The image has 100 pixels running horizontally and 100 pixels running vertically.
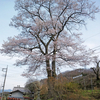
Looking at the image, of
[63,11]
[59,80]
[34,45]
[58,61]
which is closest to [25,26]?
[34,45]

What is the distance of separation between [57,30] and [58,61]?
321 centimetres

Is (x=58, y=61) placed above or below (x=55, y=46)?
below

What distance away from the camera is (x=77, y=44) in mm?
11273

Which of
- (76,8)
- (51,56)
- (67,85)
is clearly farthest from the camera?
(76,8)

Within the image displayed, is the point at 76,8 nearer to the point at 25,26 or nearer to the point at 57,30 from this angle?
the point at 57,30

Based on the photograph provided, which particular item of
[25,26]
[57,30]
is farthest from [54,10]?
[25,26]

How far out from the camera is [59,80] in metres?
8.04

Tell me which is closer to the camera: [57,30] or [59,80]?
[59,80]

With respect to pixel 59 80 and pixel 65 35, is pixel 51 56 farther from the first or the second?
pixel 65 35

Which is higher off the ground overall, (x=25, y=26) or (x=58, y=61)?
(x=25, y=26)

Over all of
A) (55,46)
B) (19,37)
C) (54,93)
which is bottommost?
(54,93)

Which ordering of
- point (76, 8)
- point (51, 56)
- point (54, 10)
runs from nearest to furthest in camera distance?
point (51, 56) < point (76, 8) < point (54, 10)

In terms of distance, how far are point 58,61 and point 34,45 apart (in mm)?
2971

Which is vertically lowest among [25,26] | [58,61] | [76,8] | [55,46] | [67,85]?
[67,85]
